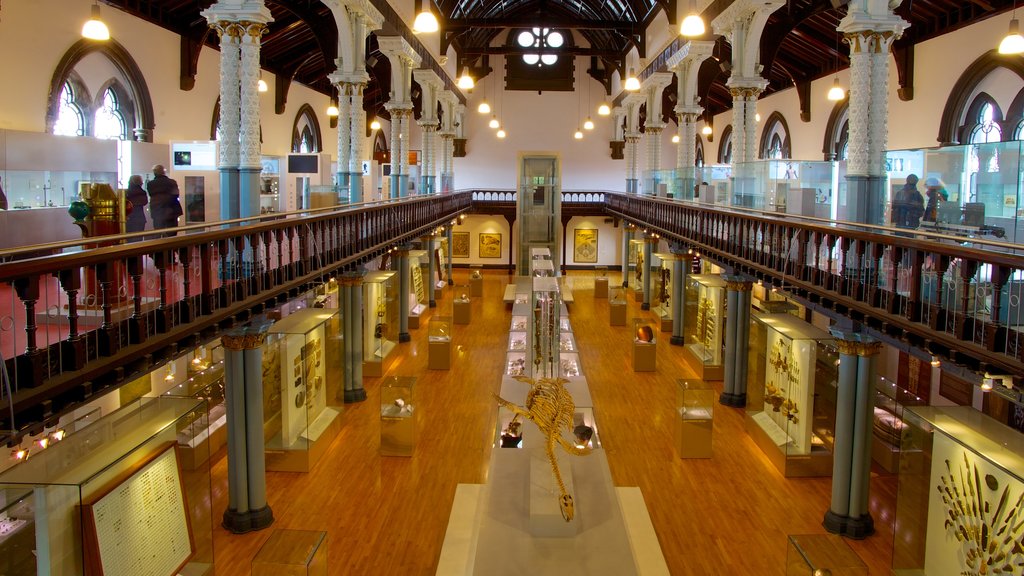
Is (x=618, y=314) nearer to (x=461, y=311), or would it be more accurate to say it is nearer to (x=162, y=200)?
(x=461, y=311)

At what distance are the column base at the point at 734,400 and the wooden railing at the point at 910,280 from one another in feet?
15.4

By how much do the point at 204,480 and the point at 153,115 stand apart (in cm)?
1665

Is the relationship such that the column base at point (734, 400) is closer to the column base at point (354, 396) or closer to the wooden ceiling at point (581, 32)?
the column base at point (354, 396)

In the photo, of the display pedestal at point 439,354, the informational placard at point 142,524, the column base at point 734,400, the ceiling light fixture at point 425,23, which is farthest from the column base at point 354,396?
the informational placard at point 142,524

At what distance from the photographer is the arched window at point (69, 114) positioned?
19.4 m

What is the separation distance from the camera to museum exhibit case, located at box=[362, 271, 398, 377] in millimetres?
20828

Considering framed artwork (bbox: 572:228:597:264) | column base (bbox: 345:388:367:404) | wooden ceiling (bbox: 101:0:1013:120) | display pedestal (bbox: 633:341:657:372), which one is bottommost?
column base (bbox: 345:388:367:404)

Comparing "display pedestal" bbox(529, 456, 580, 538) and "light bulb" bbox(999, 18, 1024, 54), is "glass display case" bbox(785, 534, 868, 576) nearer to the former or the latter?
"display pedestal" bbox(529, 456, 580, 538)

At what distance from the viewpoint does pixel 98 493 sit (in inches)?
279

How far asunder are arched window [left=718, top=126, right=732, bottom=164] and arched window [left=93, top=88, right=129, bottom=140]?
3329cm

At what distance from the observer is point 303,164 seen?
2644cm

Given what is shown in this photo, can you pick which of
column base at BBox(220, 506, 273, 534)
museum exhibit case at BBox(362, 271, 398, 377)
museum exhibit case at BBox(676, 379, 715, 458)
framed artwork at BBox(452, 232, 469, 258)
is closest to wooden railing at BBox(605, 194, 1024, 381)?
museum exhibit case at BBox(676, 379, 715, 458)

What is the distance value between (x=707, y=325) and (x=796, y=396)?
7296 mm

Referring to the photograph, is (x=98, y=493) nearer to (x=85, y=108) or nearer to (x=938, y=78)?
(x=85, y=108)
